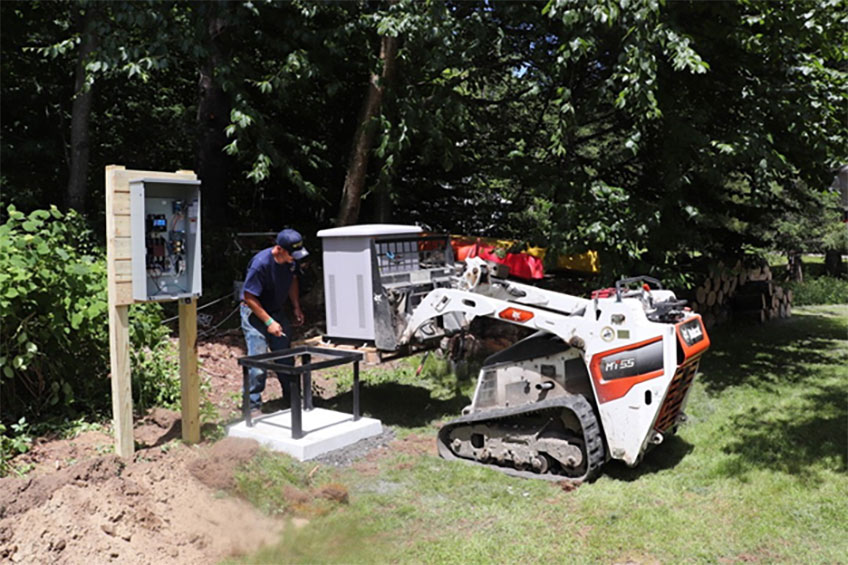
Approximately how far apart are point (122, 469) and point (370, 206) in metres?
10.2

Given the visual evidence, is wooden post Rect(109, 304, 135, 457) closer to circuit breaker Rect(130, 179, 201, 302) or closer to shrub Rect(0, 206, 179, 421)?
circuit breaker Rect(130, 179, 201, 302)

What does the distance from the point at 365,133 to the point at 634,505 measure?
797 cm

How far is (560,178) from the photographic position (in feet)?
32.4

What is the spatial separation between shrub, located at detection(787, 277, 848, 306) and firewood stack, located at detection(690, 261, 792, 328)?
3.77 meters

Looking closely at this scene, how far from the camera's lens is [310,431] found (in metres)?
6.66

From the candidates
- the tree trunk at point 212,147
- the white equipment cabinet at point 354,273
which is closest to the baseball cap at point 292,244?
the white equipment cabinet at point 354,273

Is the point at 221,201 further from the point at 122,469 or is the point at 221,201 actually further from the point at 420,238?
the point at 122,469

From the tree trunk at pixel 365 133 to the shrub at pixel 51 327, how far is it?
18.4 feet

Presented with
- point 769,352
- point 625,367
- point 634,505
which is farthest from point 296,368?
point 769,352

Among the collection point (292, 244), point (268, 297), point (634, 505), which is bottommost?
point (634, 505)

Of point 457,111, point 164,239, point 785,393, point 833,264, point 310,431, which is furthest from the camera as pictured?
point 833,264

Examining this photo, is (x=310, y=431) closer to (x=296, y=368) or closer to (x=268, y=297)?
(x=296, y=368)

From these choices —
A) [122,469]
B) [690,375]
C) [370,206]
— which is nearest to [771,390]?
[690,375]

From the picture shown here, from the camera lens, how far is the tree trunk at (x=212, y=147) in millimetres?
13461
